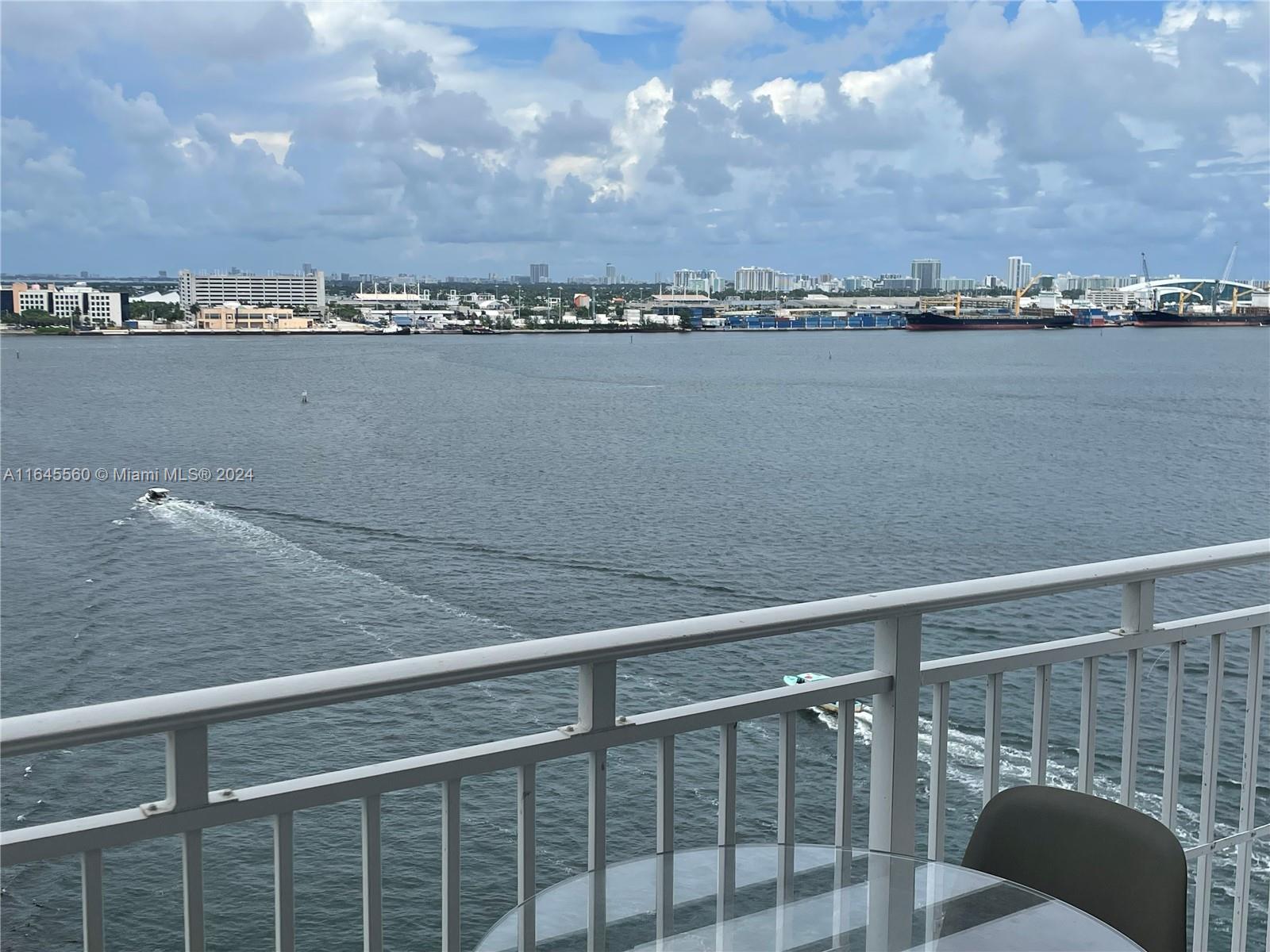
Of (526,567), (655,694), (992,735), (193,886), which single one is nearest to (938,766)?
(992,735)

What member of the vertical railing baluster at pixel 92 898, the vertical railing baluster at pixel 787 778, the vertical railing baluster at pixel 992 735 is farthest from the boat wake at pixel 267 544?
the vertical railing baluster at pixel 92 898

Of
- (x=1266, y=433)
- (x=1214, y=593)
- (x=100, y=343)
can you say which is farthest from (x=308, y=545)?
(x=100, y=343)

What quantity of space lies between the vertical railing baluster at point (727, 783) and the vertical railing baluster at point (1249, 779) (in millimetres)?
1294

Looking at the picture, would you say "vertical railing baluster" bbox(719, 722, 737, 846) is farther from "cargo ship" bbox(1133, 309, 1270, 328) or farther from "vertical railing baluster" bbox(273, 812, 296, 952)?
"cargo ship" bbox(1133, 309, 1270, 328)

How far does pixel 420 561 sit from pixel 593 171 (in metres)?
88.8

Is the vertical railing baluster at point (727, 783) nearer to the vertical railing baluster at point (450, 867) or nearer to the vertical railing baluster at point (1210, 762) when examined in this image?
the vertical railing baluster at point (450, 867)

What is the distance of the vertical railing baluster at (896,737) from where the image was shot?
6.96 ft

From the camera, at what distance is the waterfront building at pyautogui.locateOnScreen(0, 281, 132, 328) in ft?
336

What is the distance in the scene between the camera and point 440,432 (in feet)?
151

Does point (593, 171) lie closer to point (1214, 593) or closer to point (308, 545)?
point (308, 545)

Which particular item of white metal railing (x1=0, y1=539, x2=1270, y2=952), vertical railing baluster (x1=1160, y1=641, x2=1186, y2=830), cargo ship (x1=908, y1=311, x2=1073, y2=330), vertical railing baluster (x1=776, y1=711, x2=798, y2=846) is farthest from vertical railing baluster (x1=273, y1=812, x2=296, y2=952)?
cargo ship (x1=908, y1=311, x2=1073, y2=330)

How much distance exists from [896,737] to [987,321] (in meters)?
124

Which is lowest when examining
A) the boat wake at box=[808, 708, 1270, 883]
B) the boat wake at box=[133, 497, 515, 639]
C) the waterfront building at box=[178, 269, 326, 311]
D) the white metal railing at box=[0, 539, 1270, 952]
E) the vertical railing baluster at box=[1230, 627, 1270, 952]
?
the boat wake at box=[808, 708, 1270, 883]

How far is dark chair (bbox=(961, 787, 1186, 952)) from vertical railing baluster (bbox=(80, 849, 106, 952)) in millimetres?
1355
